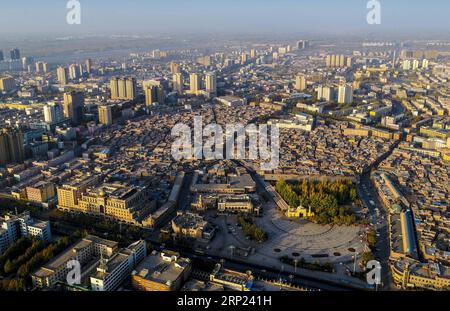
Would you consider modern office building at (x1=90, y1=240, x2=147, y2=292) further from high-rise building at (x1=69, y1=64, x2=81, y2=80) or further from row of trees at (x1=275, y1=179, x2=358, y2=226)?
high-rise building at (x1=69, y1=64, x2=81, y2=80)

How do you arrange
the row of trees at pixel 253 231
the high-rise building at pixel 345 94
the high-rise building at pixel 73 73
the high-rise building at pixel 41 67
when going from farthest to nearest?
1. the high-rise building at pixel 41 67
2. the high-rise building at pixel 73 73
3. the high-rise building at pixel 345 94
4. the row of trees at pixel 253 231

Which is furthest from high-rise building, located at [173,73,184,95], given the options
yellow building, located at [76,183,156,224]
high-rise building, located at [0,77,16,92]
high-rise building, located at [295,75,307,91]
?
yellow building, located at [76,183,156,224]

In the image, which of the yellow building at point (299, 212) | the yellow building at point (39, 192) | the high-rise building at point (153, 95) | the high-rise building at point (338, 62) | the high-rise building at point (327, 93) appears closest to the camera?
the yellow building at point (299, 212)

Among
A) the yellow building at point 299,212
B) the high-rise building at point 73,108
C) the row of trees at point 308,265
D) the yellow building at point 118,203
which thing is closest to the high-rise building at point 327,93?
the high-rise building at point 73,108

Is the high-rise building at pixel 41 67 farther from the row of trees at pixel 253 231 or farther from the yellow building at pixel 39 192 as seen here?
the row of trees at pixel 253 231
